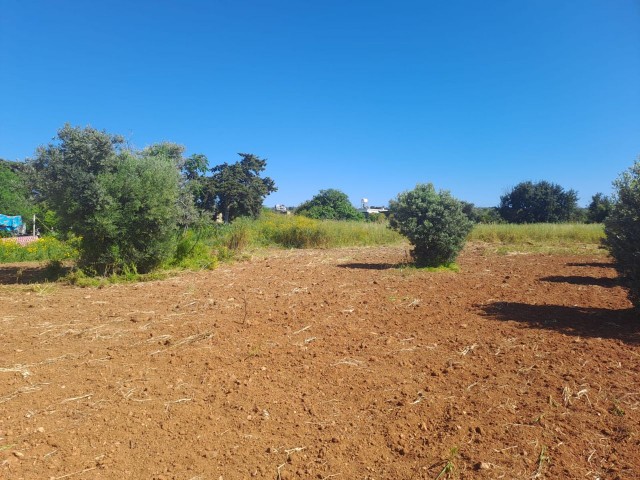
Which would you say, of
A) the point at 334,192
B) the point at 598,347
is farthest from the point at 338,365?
the point at 334,192

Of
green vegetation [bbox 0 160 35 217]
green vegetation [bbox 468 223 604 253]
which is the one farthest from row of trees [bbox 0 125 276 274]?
green vegetation [bbox 0 160 35 217]

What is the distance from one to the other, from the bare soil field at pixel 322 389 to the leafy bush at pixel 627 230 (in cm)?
64

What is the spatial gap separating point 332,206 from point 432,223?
113ft

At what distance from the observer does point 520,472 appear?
242 centimetres

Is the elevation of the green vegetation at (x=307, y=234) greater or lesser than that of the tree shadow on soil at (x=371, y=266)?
greater

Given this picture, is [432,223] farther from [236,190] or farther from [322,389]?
[236,190]

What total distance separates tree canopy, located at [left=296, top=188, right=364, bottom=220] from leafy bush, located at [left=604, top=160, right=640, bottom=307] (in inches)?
1342

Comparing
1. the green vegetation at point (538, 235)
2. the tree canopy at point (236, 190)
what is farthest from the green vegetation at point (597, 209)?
the tree canopy at point (236, 190)

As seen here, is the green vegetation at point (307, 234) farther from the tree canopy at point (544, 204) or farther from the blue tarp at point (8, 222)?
the tree canopy at point (544, 204)

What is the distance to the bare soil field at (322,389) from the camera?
8.49 feet

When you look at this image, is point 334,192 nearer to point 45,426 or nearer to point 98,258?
point 98,258

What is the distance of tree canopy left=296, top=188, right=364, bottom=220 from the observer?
41.5 m

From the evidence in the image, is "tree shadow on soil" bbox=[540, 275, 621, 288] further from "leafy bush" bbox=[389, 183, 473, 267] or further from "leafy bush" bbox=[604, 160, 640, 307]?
"leafy bush" bbox=[604, 160, 640, 307]

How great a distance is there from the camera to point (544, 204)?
39906mm
